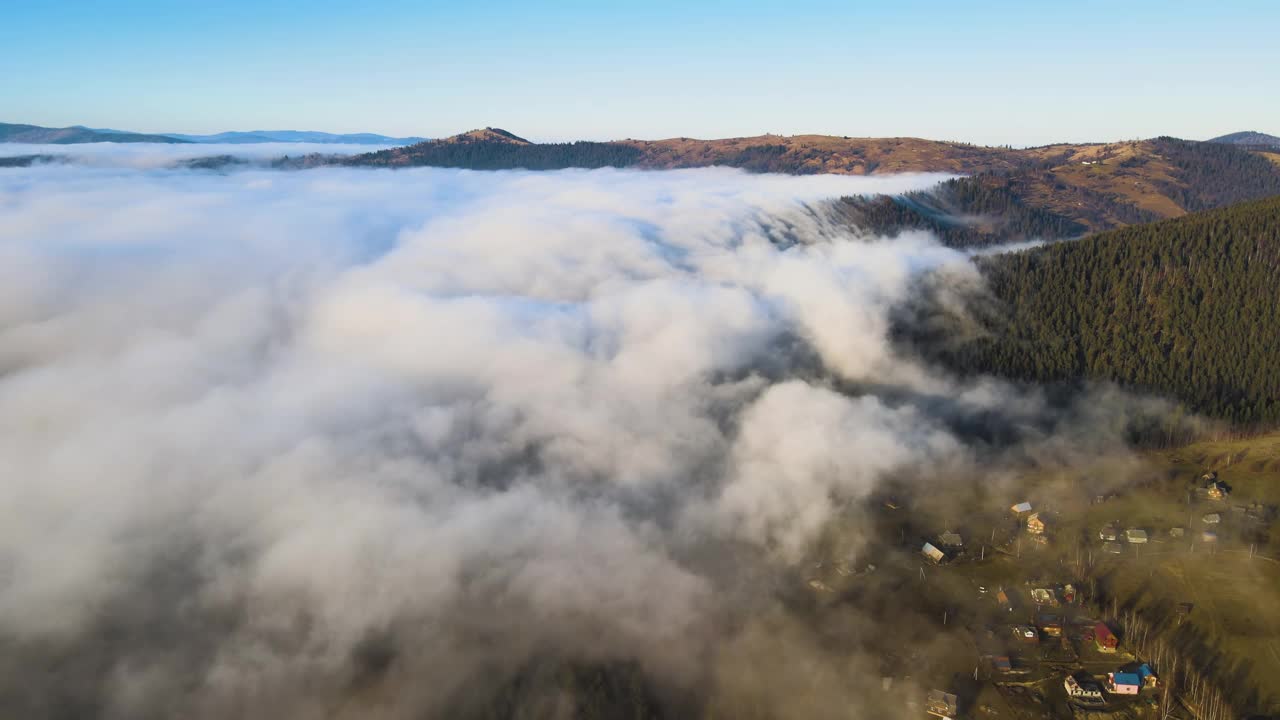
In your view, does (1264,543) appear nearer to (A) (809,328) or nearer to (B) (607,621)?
(B) (607,621)

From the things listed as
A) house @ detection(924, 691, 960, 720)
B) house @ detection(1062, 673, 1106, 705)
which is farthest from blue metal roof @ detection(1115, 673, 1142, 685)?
house @ detection(924, 691, 960, 720)

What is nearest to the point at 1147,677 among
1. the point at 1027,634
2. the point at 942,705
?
the point at 1027,634

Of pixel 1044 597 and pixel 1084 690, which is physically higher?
pixel 1084 690

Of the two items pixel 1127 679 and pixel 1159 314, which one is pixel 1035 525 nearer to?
pixel 1127 679

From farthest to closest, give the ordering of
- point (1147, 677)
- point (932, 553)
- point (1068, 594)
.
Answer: point (932, 553), point (1068, 594), point (1147, 677)

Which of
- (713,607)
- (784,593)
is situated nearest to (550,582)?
(713,607)

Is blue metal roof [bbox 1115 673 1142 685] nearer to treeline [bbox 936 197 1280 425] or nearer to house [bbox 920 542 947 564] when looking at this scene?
house [bbox 920 542 947 564]

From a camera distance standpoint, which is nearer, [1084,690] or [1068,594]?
[1084,690]
